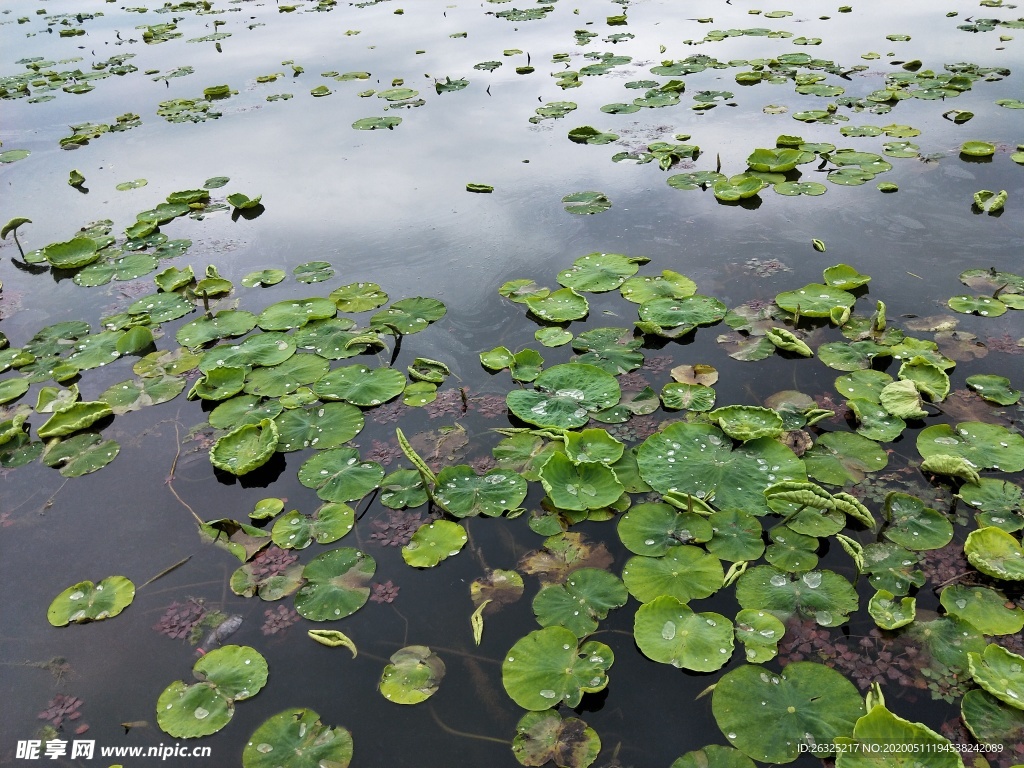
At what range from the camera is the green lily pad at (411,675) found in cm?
292

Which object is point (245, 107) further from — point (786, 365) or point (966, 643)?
point (966, 643)

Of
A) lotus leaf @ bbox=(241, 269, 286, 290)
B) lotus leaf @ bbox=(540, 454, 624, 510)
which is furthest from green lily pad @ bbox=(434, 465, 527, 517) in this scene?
lotus leaf @ bbox=(241, 269, 286, 290)

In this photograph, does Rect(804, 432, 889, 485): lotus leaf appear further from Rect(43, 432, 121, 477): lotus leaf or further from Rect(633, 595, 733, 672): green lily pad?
Rect(43, 432, 121, 477): lotus leaf

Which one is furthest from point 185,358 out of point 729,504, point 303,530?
point 729,504

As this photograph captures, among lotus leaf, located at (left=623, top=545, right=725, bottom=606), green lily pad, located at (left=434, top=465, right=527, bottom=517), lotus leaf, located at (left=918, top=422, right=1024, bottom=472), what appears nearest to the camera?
lotus leaf, located at (left=623, top=545, right=725, bottom=606)

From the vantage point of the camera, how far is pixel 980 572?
10.2ft

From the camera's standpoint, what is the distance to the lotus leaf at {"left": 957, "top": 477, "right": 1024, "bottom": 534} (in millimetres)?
3307

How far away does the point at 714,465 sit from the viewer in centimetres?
376

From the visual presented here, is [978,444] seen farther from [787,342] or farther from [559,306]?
[559,306]

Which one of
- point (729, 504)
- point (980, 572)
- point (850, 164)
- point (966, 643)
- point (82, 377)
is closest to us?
point (966, 643)

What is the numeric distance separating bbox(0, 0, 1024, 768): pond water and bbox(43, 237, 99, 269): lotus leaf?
0.36 feet

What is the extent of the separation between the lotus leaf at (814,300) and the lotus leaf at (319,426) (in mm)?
3362

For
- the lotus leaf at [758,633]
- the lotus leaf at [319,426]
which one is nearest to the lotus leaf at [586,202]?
the lotus leaf at [319,426]

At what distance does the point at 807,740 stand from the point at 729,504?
4.07 feet
